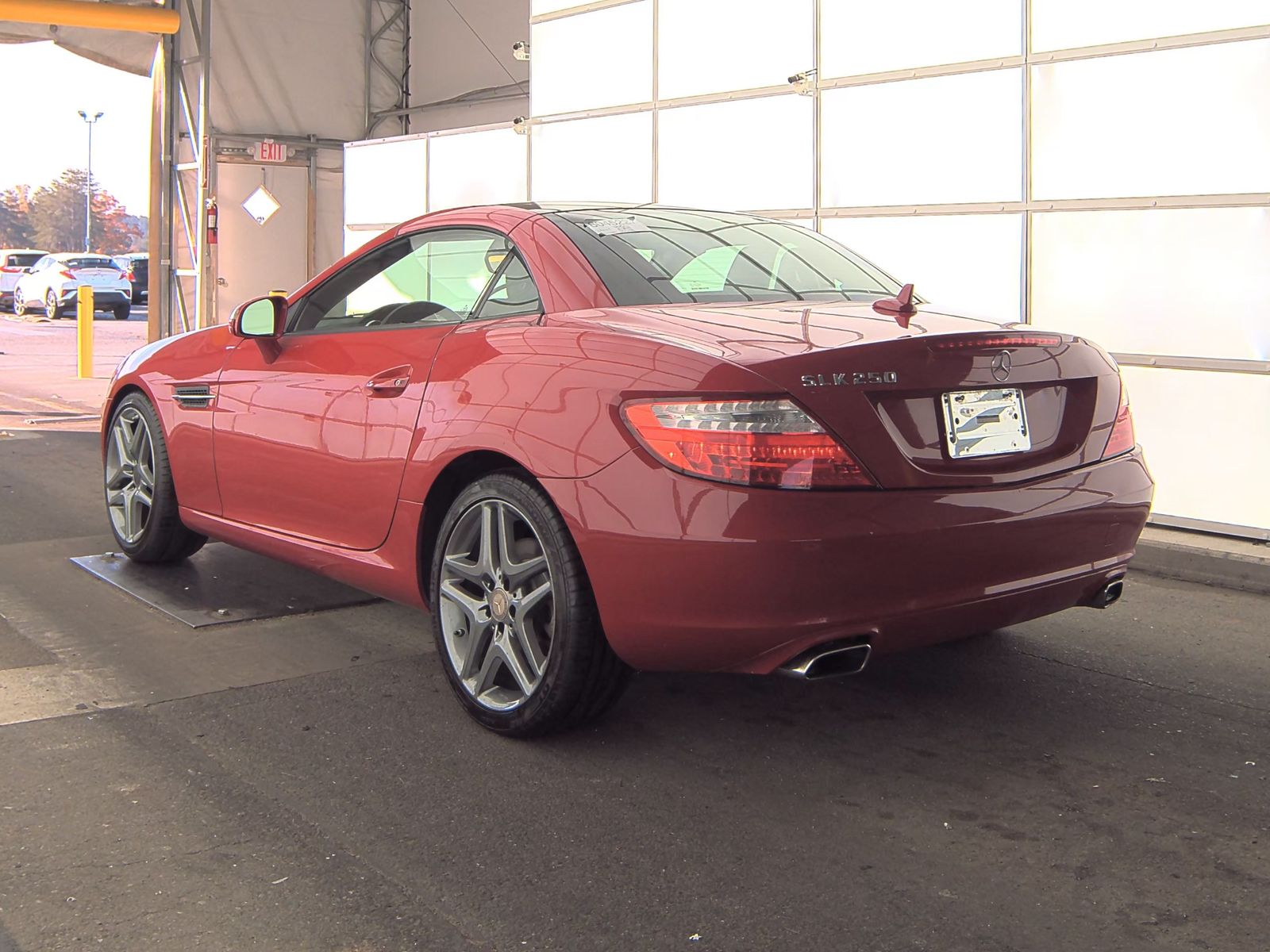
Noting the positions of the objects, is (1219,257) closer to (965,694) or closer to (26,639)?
(965,694)

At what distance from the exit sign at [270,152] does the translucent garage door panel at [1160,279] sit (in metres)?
16.1

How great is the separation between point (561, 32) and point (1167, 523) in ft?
22.3

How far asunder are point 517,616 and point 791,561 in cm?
91

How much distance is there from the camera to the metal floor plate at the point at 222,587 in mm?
5469

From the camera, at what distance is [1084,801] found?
11.7 ft

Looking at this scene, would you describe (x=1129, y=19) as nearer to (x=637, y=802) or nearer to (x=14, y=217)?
(x=637, y=802)

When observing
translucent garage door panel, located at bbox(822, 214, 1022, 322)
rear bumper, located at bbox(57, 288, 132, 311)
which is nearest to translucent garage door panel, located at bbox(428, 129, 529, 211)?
translucent garage door panel, located at bbox(822, 214, 1022, 322)

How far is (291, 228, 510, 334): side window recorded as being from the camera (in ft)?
14.8

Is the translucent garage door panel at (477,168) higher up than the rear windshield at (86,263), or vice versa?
the rear windshield at (86,263)

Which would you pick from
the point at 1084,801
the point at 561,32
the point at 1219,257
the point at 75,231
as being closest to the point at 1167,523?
the point at 1219,257

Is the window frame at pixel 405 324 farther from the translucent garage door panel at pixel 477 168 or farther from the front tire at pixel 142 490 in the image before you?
the translucent garage door panel at pixel 477 168

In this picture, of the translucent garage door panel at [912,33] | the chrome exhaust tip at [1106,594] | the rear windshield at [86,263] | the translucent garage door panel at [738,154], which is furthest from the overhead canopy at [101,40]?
the rear windshield at [86,263]

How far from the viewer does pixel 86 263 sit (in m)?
41.5

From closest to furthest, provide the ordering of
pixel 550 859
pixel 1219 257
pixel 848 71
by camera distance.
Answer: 1. pixel 550 859
2. pixel 1219 257
3. pixel 848 71
